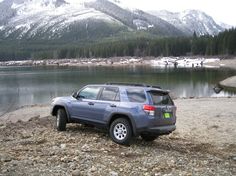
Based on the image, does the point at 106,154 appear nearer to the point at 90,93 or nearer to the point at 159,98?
the point at 159,98

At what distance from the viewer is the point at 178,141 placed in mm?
17234

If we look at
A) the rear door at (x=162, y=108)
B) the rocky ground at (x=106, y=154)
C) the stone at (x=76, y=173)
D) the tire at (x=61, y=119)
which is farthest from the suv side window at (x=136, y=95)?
the stone at (x=76, y=173)

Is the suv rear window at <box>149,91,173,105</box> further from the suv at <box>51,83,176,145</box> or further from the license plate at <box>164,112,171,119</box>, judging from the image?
the license plate at <box>164,112,171,119</box>

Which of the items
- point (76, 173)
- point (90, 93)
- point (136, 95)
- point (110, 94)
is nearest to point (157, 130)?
point (136, 95)

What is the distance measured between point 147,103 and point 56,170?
182 inches

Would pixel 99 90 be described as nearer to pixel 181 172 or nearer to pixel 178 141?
pixel 178 141

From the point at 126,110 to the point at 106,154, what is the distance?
7.07ft

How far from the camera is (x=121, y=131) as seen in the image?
1462 centimetres

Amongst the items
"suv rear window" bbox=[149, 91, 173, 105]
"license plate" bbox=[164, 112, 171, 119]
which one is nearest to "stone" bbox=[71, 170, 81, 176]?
"suv rear window" bbox=[149, 91, 173, 105]

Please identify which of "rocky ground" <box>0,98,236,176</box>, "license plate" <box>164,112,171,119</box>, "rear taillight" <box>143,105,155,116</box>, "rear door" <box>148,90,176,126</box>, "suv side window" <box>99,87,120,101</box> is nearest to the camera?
"rocky ground" <box>0,98,236,176</box>

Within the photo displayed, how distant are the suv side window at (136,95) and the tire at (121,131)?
2.84 ft

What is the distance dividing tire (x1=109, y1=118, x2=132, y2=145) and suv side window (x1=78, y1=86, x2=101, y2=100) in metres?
1.68

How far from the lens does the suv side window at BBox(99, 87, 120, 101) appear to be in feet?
49.8

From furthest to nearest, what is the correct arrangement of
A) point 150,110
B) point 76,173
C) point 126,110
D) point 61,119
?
point 61,119
point 126,110
point 150,110
point 76,173
